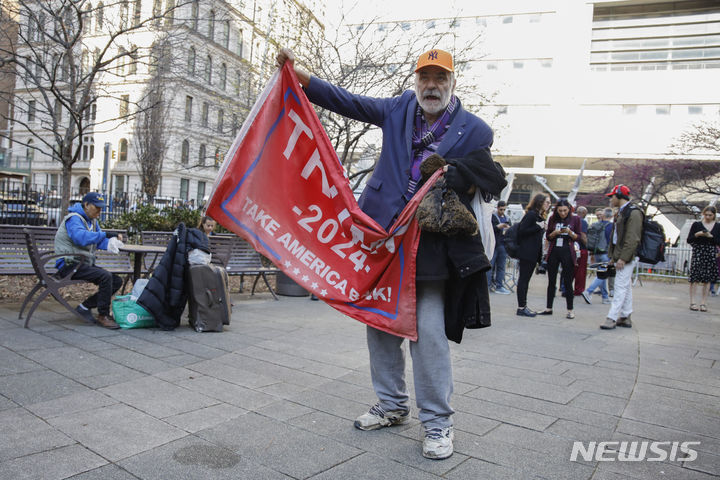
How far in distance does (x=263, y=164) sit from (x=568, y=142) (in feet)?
151

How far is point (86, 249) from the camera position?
19.3 feet

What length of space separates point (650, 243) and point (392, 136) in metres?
5.84

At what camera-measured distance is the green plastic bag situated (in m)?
5.79

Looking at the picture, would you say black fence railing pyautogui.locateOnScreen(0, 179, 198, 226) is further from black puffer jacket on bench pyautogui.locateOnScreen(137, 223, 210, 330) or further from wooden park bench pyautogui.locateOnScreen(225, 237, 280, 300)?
black puffer jacket on bench pyautogui.locateOnScreen(137, 223, 210, 330)

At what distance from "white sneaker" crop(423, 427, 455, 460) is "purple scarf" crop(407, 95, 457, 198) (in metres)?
1.30

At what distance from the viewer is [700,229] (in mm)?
10320

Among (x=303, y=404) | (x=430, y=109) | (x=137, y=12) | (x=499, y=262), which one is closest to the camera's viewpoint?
(x=430, y=109)

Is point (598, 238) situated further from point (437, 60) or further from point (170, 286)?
point (437, 60)

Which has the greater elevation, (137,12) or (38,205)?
(137,12)

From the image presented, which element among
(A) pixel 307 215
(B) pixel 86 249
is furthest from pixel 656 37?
(A) pixel 307 215

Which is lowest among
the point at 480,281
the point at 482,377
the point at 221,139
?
the point at 482,377

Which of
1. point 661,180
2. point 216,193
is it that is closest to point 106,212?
point 216,193

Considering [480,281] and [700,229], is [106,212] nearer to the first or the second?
[480,281]

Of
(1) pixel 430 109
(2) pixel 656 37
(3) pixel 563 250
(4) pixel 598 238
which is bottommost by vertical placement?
(3) pixel 563 250
